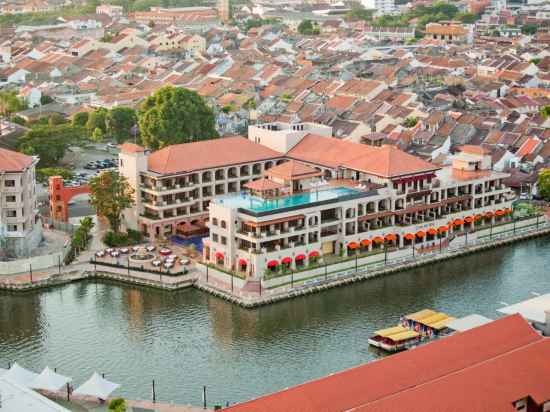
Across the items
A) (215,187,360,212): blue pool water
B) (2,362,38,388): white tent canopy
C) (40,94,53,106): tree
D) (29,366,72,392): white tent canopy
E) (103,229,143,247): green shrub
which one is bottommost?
(103,229,143,247): green shrub

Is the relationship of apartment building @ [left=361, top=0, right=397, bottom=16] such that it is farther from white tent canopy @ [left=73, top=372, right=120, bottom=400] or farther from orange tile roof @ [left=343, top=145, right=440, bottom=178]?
white tent canopy @ [left=73, top=372, right=120, bottom=400]

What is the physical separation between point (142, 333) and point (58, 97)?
Answer: 5070 centimetres

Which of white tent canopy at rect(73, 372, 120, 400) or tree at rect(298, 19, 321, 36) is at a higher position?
tree at rect(298, 19, 321, 36)

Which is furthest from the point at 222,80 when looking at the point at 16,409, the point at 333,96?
the point at 16,409

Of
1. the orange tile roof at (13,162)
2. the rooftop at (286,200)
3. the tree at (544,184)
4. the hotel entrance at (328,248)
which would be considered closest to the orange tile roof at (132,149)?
the orange tile roof at (13,162)

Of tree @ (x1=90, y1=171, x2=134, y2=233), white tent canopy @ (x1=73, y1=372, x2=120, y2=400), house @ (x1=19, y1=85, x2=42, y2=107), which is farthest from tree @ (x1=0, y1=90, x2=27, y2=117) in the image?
white tent canopy @ (x1=73, y1=372, x2=120, y2=400)

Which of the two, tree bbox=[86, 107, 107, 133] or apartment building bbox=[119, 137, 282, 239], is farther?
tree bbox=[86, 107, 107, 133]

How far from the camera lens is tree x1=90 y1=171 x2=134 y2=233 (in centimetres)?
4638

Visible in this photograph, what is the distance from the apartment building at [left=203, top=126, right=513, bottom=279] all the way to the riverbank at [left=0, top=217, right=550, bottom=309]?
0.97 m

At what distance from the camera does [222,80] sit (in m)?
86.8

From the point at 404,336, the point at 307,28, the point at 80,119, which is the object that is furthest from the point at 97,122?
the point at 307,28

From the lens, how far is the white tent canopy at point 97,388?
30.6 meters

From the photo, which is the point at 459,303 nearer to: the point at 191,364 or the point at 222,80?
the point at 191,364

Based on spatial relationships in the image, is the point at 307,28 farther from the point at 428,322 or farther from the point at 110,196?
the point at 428,322
